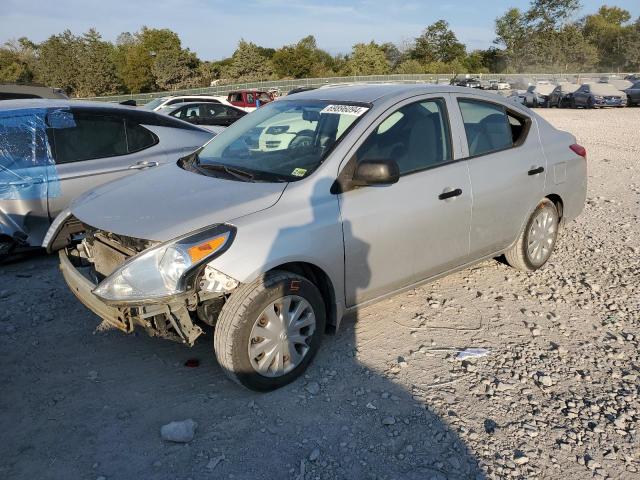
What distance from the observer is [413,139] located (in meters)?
4.02

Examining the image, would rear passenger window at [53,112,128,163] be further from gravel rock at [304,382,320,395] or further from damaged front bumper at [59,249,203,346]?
gravel rock at [304,382,320,395]

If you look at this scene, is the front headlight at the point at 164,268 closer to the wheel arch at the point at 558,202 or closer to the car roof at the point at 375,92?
the car roof at the point at 375,92

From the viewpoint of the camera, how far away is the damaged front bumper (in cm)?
307

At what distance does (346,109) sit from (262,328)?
1.66 m

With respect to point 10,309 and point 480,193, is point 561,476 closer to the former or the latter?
point 480,193

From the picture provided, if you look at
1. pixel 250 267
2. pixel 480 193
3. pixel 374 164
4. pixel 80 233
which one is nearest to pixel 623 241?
pixel 480 193

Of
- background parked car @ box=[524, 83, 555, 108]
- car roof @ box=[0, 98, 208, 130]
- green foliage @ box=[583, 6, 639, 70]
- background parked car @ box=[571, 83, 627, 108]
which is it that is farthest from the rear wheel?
green foliage @ box=[583, 6, 639, 70]

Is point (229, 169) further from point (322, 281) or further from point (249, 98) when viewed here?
point (249, 98)

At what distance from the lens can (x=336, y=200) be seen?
349 cm

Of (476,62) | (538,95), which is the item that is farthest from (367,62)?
(538,95)

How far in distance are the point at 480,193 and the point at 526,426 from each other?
1.84 meters

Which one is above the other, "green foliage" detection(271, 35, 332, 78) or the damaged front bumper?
"green foliage" detection(271, 35, 332, 78)

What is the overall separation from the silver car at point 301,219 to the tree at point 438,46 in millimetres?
86133

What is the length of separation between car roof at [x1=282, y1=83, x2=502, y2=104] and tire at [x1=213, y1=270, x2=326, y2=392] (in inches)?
59.3
